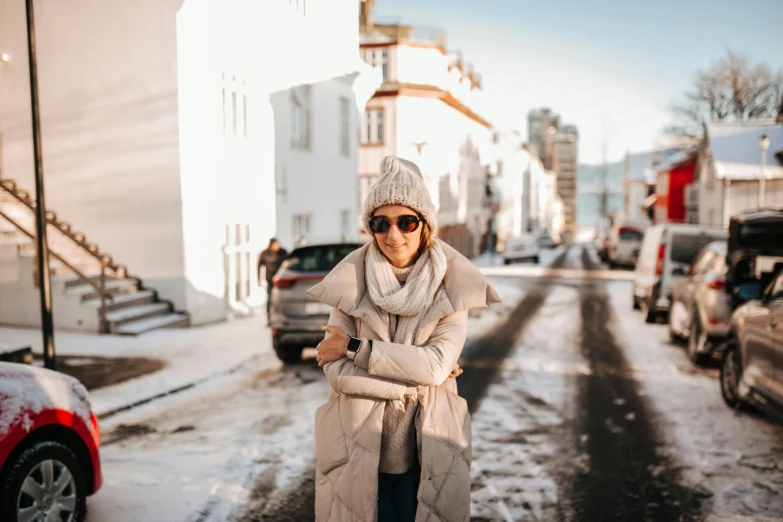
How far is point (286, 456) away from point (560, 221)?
161562 millimetres

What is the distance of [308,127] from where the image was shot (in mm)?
20109

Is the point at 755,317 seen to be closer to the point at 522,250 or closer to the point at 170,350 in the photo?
the point at 170,350

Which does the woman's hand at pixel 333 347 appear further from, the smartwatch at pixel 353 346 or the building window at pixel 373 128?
the building window at pixel 373 128

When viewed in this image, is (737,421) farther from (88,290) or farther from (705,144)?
(705,144)

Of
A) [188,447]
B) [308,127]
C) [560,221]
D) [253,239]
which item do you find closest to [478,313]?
[253,239]

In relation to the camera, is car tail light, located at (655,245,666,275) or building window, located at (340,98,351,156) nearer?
car tail light, located at (655,245,666,275)

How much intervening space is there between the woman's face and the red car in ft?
8.62

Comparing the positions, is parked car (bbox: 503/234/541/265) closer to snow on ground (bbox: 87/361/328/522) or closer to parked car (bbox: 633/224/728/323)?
parked car (bbox: 633/224/728/323)

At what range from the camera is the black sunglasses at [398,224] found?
297 cm

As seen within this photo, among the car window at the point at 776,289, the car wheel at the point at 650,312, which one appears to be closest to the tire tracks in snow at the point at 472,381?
the car wheel at the point at 650,312

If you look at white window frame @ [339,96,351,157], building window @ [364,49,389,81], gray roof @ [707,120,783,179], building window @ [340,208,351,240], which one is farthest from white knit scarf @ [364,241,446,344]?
gray roof @ [707,120,783,179]

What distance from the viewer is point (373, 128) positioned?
36844 millimetres

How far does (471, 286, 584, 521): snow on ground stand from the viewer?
210 inches

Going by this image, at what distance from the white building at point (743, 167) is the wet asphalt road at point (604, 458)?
25.4 metres
